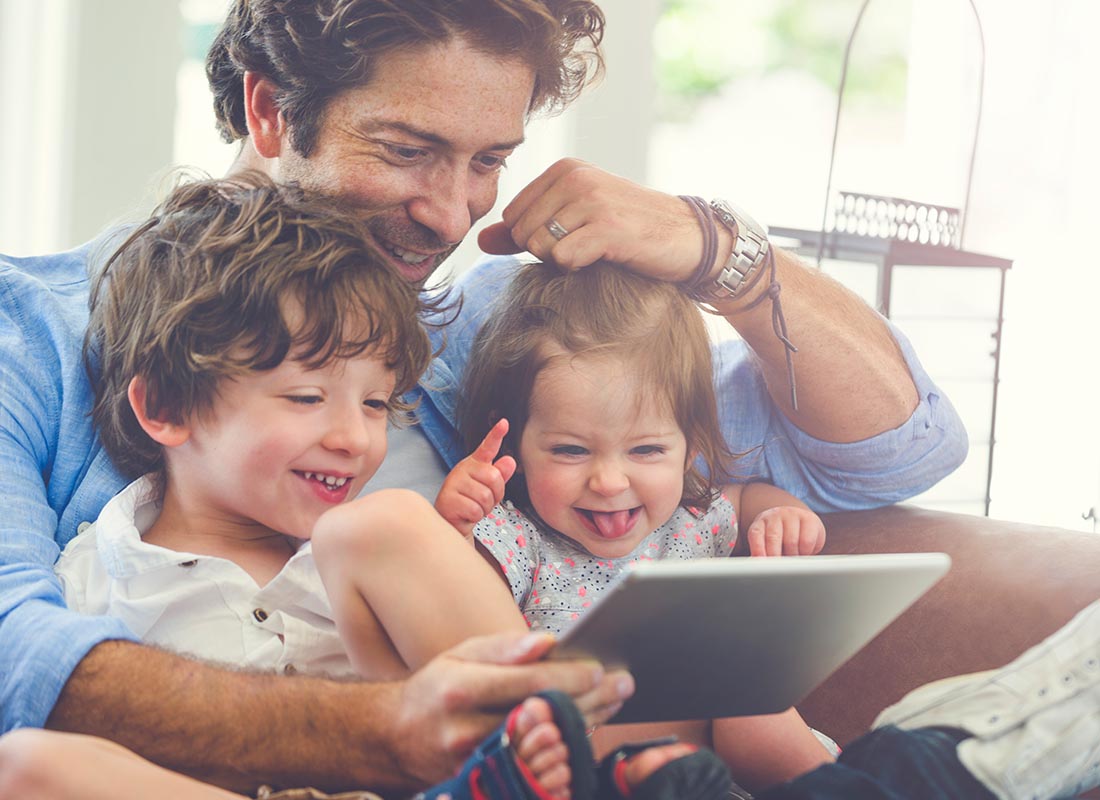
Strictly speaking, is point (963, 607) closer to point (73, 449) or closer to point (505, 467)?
point (505, 467)

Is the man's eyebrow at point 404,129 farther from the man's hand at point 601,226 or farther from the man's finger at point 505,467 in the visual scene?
the man's finger at point 505,467

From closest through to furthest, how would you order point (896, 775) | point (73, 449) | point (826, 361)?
point (896, 775)
point (73, 449)
point (826, 361)

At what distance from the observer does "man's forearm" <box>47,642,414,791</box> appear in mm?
1029

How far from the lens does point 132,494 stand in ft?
4.25

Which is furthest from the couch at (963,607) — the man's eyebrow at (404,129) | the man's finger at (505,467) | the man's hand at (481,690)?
the man's eyebrow at (404,129)

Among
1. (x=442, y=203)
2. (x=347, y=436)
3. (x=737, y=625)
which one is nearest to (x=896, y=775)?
(x=737, y=625)

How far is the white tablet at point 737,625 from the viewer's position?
857mm

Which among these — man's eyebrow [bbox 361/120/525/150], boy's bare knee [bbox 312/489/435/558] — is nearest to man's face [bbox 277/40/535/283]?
man's eyebrow [bbox 361/120/525/150]

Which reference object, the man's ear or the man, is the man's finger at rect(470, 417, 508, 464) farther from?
the man's ear

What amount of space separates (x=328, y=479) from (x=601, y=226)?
43cm

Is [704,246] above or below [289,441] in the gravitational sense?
above

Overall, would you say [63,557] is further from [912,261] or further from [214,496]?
[912,261]

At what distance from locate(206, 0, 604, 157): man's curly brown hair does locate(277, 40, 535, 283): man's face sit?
14mm

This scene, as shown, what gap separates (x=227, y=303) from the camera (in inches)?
49.4
